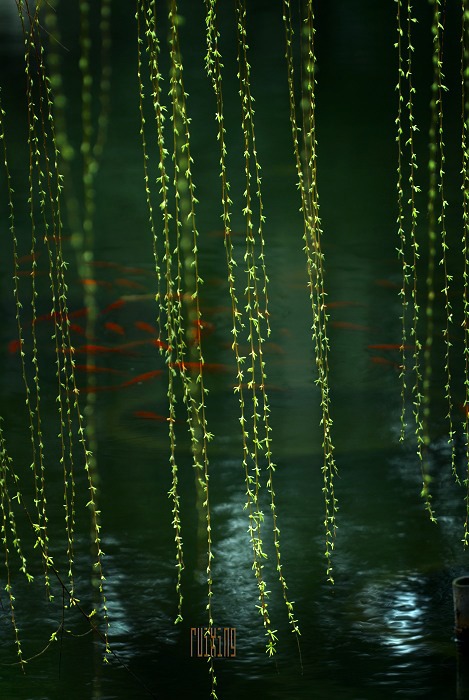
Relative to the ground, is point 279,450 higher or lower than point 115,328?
lower

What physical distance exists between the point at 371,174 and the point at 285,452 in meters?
2.47

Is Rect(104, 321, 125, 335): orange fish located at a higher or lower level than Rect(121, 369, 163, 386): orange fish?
higher

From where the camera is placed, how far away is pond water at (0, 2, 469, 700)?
2939 mm

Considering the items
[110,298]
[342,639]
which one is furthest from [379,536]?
[110,298]

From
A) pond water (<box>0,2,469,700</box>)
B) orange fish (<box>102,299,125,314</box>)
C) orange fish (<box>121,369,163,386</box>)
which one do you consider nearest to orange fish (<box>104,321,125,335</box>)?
pond water (<box>0,2,469,700</box>)

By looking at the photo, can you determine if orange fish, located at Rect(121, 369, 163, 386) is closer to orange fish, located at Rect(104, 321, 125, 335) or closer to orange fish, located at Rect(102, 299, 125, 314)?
orange fish, located at Rect(104, 321, 125, 335)

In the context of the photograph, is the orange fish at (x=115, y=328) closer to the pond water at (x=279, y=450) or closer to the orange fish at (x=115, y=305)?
the pond water at (x=279, y=450)

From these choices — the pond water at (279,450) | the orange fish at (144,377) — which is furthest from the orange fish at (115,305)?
the orange fish at (144,377)

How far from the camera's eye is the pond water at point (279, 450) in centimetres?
294

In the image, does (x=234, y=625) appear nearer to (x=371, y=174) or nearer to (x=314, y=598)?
(x=314, y=598)

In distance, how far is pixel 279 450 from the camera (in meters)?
4.78

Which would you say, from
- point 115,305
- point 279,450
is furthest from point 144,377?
point 279,450

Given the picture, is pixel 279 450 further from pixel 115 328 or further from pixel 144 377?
pixel 115 328

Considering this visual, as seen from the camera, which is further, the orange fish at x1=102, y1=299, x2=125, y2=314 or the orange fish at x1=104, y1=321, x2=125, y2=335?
the orange fish at x1=102, y1=299, x2=125, y2=314
